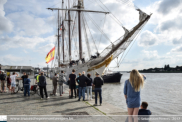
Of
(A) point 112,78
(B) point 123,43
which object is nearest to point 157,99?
(B) point 123,43

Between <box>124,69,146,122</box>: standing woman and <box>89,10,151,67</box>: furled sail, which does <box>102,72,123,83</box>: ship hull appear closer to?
<box>89,10,151,67</box>: furled sail

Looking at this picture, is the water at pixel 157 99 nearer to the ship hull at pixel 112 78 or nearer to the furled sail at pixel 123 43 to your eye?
the furled sail at pixel 123 43

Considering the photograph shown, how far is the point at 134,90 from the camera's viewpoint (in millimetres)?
4234

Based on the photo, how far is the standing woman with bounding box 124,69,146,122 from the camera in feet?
13.6

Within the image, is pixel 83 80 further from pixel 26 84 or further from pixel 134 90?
pixel 134 90

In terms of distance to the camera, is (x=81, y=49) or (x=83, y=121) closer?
(x=83, y=121)

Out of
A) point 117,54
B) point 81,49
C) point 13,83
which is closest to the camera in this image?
point 13,83

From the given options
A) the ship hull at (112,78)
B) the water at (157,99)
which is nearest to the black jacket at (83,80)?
the water at (157,99)

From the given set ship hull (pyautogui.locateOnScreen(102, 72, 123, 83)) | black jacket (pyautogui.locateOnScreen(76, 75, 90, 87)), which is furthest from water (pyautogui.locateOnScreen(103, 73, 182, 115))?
ship hull (pyautogui.locateOnScreen(102, 72, 123, 83))

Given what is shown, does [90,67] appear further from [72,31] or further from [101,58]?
[72,31]

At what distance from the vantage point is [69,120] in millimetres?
5621

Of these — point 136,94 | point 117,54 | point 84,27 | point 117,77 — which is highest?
point 84,27

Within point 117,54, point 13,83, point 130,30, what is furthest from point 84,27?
point 13,83

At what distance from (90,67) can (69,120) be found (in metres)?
20.8
